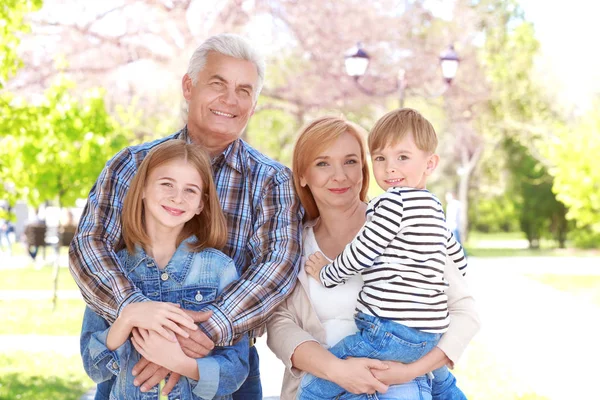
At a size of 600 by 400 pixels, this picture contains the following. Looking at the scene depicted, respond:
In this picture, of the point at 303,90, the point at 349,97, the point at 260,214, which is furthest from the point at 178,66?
the point at 260,214

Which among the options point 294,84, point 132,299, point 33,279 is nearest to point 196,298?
point 132,299

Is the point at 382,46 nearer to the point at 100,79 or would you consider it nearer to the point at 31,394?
the point at 100,79

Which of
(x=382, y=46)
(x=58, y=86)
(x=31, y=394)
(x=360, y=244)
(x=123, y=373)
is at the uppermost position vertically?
(x=382, y=46)

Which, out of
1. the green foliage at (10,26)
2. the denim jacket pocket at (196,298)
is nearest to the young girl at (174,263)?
the denim jacket pocket at (196,298)

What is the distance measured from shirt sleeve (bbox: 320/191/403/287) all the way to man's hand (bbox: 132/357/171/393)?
2.58 ft

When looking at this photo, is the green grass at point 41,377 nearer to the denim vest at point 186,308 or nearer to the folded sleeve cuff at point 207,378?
the denim vest at point 186,308

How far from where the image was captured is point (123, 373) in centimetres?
324

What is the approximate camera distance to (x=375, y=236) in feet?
10.2

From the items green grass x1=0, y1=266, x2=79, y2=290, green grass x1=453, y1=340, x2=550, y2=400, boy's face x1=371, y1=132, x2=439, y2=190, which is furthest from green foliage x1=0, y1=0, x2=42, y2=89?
green grass x1=0, y1=266, x2=79, y2=290

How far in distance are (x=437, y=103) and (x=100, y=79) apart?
678 inches

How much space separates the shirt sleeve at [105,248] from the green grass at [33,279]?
39.5ft

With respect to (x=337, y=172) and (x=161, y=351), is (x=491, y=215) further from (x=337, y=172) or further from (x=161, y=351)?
(x=161, y=351)

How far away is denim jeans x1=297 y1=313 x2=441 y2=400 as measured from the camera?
313 centimetres

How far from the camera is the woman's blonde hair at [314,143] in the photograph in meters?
3.52
